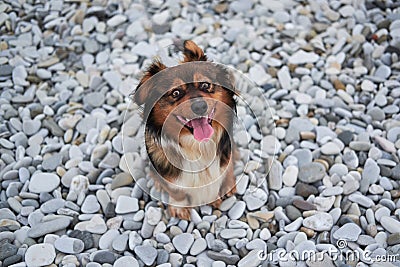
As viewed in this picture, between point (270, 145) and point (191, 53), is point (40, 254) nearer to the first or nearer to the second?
point (191, 53)

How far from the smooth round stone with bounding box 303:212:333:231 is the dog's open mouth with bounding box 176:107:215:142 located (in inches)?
17.9

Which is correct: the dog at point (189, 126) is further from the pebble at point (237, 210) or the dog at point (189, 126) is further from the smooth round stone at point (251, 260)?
the smooth round stone at point (251, 260)

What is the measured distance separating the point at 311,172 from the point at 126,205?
617mm

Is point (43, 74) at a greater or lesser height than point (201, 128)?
lesser

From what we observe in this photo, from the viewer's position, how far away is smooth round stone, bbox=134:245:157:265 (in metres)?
1.68

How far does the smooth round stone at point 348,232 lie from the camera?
171 cm

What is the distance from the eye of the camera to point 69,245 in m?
1.72

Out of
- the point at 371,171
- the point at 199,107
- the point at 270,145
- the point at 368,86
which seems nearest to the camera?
the point at 199,107

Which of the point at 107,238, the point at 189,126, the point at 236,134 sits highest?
the point at 189,126

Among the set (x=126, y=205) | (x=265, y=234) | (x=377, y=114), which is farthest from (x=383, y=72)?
(x=126, y=205)

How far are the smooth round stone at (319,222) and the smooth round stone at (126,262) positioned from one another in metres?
0.52

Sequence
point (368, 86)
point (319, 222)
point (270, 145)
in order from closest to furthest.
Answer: point (319, 222) < point (270, 145) < point (368, 86)

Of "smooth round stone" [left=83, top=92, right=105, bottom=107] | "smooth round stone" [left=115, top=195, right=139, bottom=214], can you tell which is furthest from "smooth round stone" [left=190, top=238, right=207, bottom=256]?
"smooth round stone" [left=83, top=92, right=105, bottom=107]

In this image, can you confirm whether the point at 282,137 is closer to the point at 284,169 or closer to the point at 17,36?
the point at 284,169
